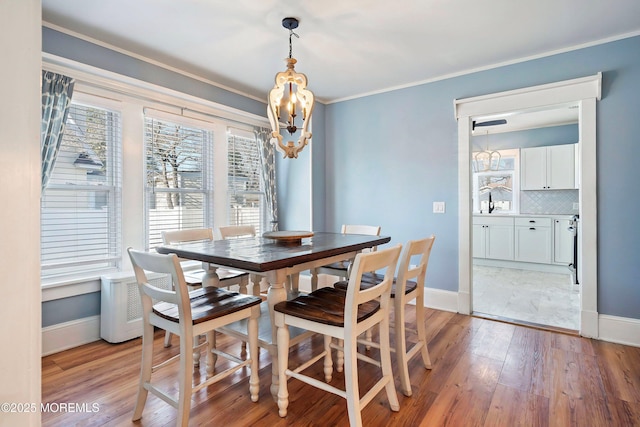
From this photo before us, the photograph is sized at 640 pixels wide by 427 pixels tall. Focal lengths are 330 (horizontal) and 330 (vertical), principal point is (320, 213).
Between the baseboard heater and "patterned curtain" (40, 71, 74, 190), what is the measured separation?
2.88 feet

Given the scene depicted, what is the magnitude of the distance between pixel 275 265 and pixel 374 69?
253cm

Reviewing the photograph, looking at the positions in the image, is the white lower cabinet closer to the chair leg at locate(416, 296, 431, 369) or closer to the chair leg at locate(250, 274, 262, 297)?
the chair leg at locate(416, 296, 431, 369)

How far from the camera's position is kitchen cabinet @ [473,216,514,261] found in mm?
5691

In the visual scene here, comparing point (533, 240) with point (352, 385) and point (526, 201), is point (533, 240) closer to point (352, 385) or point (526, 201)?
point (526, 201)

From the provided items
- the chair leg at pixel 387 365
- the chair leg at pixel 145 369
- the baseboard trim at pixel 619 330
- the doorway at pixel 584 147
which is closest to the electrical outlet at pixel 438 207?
the doorway at pixel 584 147

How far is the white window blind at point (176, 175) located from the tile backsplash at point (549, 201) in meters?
5.54

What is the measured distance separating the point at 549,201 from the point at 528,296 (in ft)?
8.73

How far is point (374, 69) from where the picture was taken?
3.35 metres

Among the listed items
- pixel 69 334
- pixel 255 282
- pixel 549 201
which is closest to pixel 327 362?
pixel 255 282

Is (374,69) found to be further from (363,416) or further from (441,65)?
(363,416)

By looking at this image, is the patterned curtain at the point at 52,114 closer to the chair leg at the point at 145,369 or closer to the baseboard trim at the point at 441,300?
the chair leg at the point at 145,369

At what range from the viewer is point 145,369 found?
1.71m

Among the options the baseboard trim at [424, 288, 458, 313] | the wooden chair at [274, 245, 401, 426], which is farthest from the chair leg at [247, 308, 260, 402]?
the baseboard trim at [424, 288, 458, 313]

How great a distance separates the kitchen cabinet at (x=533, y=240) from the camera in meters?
5.37
